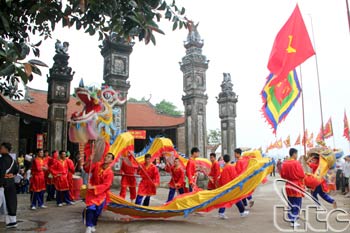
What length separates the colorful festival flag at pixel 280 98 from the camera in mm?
8969

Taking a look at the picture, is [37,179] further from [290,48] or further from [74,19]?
[290,48]

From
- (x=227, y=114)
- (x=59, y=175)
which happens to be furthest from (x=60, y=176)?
(x=227, y=114)

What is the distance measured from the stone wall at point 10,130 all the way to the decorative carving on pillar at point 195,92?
8.11 m

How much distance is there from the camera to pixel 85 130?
576 centimetres

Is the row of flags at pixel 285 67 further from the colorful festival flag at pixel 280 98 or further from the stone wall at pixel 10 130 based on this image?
the stone wall at pixel 10 130

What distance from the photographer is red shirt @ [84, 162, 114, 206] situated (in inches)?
216

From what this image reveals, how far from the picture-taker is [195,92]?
15.7 m

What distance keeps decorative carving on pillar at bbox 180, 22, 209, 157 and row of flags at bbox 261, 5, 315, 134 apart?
633 cm

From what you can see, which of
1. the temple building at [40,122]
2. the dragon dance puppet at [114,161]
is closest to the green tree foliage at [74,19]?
the dragon dance puppet at [114,161]

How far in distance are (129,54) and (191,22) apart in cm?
904

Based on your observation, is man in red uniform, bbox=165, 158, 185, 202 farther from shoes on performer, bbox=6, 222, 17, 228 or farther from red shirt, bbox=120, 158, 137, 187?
shoes on performer, bbox=6, 222, 17, 228

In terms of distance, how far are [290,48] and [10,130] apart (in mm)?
12701

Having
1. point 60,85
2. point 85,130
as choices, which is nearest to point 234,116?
point 60,85

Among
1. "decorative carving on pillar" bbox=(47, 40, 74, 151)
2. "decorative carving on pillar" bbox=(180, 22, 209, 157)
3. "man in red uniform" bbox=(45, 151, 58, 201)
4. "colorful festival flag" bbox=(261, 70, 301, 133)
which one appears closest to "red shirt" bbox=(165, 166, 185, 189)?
"colorful festival flag" bbox=(261, 70, 301, 133)
